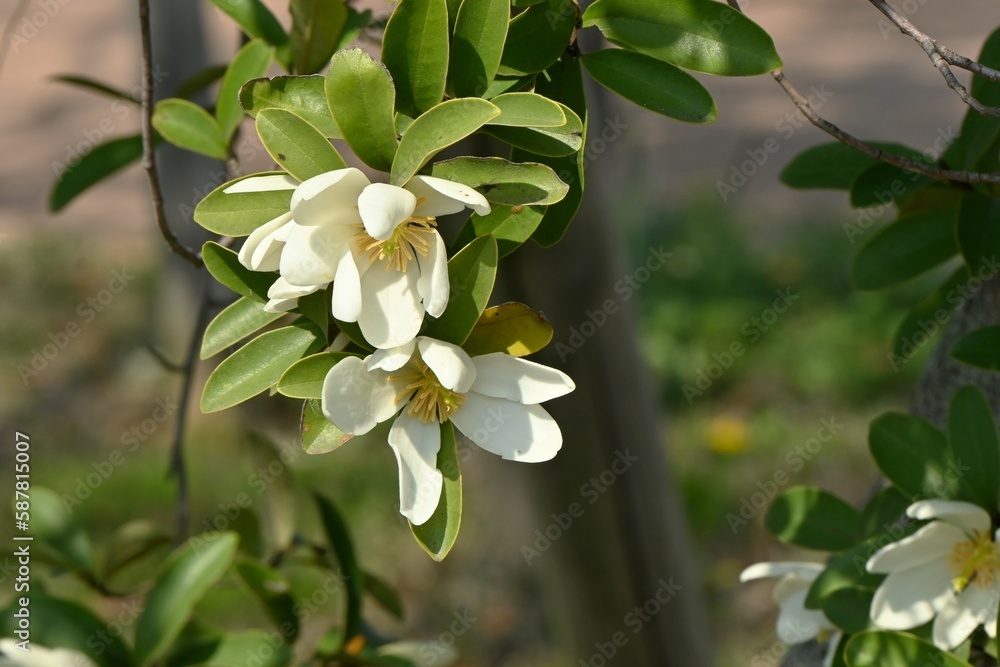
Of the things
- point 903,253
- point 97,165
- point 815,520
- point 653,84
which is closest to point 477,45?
point 653,84

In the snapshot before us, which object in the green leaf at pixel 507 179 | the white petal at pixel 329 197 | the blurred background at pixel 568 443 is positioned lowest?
the blurred background at pixel 568 443

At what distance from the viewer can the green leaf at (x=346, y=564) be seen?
116 centimetres

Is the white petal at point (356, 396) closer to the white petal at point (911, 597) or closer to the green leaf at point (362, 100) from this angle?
the green leaf at point (362, 100)

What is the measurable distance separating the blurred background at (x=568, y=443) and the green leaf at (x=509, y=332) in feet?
2.12

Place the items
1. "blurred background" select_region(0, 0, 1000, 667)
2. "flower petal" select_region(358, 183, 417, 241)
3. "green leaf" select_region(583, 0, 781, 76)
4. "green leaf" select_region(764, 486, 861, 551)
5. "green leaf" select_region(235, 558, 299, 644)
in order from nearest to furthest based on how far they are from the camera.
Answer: "flower petal" select_region(358, 183, 417, 241) → "green leaf" select_region(583, 0, 781, 76) → "green leaf" select_region(764, 486, 861, 551) → "green leaf" select_region(235, 558, 299, 644) → "blurred background" select_region(0, 0, 1000, 667)

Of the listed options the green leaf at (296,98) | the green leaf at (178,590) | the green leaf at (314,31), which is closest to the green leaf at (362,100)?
the green leaf at (296,98)

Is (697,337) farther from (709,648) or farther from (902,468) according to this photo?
(902,468)

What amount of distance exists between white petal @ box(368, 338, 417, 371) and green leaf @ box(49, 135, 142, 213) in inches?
29.1

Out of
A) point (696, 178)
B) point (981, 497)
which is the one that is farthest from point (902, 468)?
point (696, 178)

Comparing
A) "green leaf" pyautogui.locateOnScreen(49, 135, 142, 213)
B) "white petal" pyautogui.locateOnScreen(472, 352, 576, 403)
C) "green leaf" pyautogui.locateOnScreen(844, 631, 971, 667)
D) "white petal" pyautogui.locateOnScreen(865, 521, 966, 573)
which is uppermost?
"white petal" pyautogui.locateOnScreen(472, 352, 576, 403)

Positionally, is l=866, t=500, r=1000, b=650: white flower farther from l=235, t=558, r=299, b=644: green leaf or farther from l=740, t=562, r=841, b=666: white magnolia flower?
l=235, t=558, r=299, b=644: green leaf

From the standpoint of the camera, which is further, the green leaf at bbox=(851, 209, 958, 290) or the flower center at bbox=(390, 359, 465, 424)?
the green leaf at bbox=(851, 209, 958, 290)

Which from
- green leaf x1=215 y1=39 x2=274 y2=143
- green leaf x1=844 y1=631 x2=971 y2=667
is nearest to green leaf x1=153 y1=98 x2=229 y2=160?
green leaf x1=215 y1=39 x2=274 y2=143

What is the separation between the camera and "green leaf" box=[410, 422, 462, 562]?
62 centimetres
